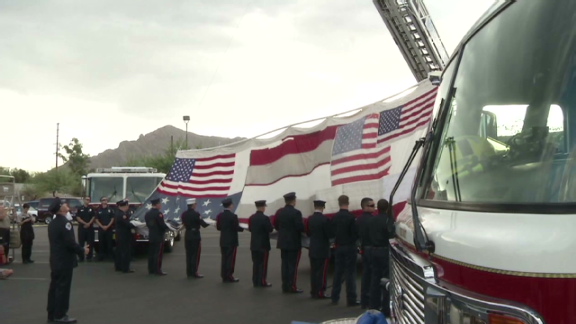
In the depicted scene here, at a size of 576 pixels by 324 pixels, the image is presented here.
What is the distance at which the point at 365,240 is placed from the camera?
9547mm

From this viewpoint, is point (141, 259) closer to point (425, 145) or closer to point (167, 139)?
point (425, 145)

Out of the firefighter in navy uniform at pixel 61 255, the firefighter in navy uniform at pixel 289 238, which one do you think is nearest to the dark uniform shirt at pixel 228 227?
the firefighter in navy uniform at pixel 289 238

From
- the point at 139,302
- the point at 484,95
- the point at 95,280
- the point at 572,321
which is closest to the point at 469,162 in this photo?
the point at 484,95

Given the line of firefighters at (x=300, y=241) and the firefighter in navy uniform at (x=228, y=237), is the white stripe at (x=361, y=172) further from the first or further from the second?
the firefighter in navy uniform at (x=228, y=237)

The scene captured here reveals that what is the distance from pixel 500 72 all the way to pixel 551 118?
1.45ft

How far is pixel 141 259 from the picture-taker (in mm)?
17875

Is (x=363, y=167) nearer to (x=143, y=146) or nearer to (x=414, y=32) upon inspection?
(x=414, y=32)

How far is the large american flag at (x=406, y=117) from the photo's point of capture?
277 inches

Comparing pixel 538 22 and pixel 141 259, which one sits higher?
pixel 538 22

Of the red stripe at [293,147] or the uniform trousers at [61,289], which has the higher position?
the red stripe at [293,147]

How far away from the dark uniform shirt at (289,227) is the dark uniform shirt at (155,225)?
3.18 meters

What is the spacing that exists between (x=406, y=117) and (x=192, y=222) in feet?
22.0

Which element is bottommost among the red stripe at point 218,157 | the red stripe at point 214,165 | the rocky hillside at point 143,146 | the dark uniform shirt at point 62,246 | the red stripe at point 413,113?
the dark uniform shirt at point 62,246

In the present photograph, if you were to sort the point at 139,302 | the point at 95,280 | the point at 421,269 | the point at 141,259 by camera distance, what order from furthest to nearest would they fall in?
the point at 141,259 < the point at 95,280 < the point at 139,302 < the point at 421,269
